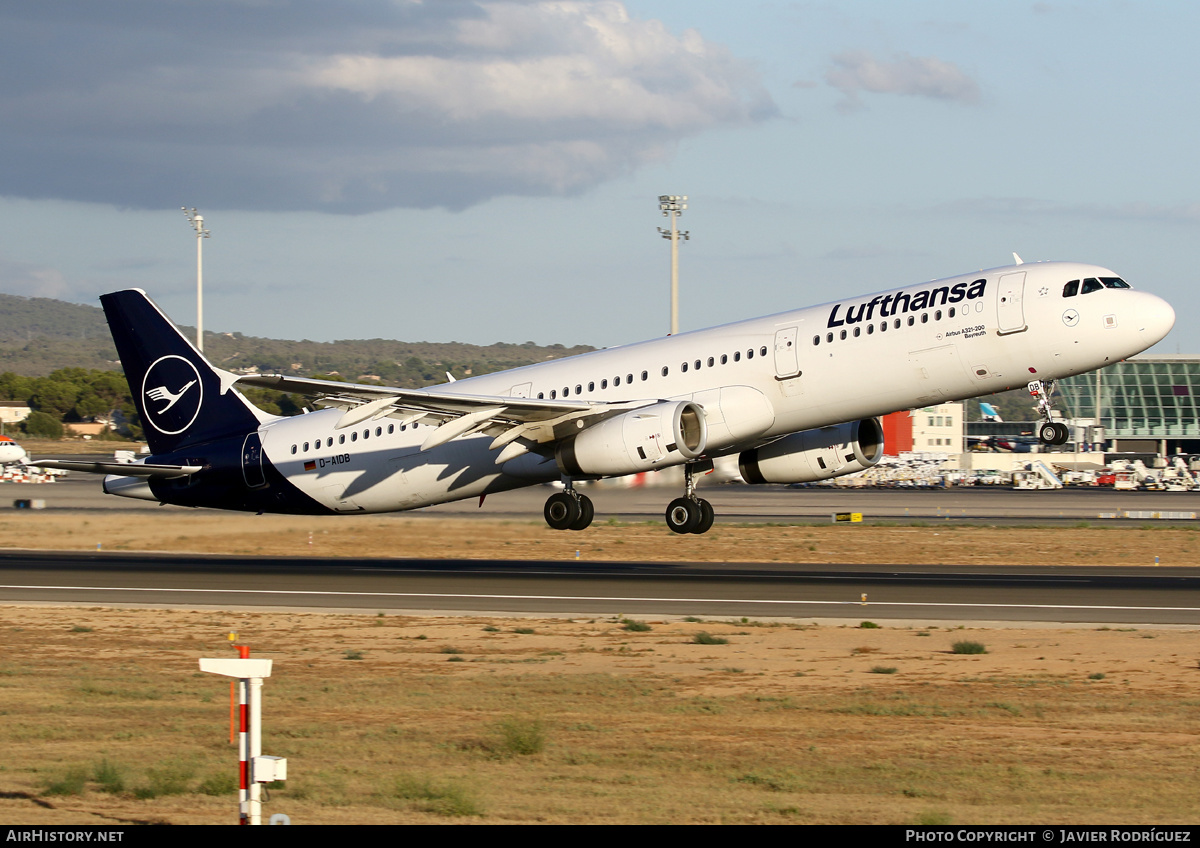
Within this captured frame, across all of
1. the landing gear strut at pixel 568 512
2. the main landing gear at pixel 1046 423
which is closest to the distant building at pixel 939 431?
the landing gear strut at pixel 568 512

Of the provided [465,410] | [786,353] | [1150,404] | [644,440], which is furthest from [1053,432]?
[1150,404]

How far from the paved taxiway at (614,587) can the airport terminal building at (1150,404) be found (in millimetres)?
104092

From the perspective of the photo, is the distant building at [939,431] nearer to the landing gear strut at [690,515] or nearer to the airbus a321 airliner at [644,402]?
the airbus a321 airliner at [644,402]

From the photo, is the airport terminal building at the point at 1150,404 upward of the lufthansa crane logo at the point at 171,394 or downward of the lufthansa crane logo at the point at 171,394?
upward

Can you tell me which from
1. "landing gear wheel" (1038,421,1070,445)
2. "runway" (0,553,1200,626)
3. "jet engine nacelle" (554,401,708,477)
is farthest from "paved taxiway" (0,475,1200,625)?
"landing gear wheel" (1038,421,1070,445)

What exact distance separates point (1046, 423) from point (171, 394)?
89.5 ft

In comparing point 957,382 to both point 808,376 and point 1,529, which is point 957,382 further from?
point 1,529

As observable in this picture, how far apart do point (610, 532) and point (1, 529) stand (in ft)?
90.3

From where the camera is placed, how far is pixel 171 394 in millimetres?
42188

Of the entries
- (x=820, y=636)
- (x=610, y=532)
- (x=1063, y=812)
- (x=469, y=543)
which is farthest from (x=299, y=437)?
(x=1063, y=812)

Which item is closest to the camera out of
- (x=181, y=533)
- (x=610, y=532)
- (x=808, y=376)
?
(x=808, y=376)

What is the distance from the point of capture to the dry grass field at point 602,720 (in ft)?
50.0

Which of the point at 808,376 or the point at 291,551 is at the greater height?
the point at 808,376
